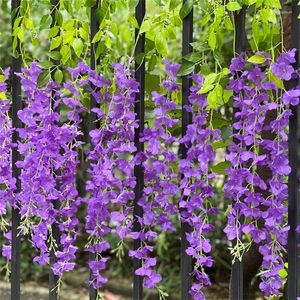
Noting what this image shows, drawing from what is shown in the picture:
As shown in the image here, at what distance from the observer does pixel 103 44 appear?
1922mm

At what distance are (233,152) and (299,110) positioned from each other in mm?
201

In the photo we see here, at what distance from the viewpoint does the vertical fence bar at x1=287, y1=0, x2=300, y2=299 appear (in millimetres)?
1683

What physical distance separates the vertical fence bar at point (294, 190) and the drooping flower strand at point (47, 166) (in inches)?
24.7

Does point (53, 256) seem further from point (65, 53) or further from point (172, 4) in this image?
point (172, 4)

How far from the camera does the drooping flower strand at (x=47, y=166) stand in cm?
194

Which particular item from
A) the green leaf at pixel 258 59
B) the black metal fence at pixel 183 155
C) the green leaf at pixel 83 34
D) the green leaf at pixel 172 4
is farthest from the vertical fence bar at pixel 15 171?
the green leaf at pixel 258 59

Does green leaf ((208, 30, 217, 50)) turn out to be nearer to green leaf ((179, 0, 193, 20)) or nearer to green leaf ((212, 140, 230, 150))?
green leaf ((179, 0, 193, 20))

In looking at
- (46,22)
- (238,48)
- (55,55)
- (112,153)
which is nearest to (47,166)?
(112,153)

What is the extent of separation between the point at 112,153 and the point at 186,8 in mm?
464

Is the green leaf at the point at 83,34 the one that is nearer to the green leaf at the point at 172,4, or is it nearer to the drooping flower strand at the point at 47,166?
the drooping flower strand at the point at 47,166

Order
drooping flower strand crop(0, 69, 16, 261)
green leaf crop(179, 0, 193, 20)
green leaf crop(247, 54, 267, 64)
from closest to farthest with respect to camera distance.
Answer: green leaf crop(247, 54, 267, 64) < green leaf crop(179, 0, 193, 20) < drooping flower strand crop(0, 69, 16, 261)

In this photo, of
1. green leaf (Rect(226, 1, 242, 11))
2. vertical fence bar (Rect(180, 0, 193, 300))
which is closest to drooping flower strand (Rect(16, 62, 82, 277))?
vertical fence bar (Rect(180, 0, 193, 300))

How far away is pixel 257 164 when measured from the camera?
5.61 feet

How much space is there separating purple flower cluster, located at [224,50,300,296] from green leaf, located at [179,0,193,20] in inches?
7.8
